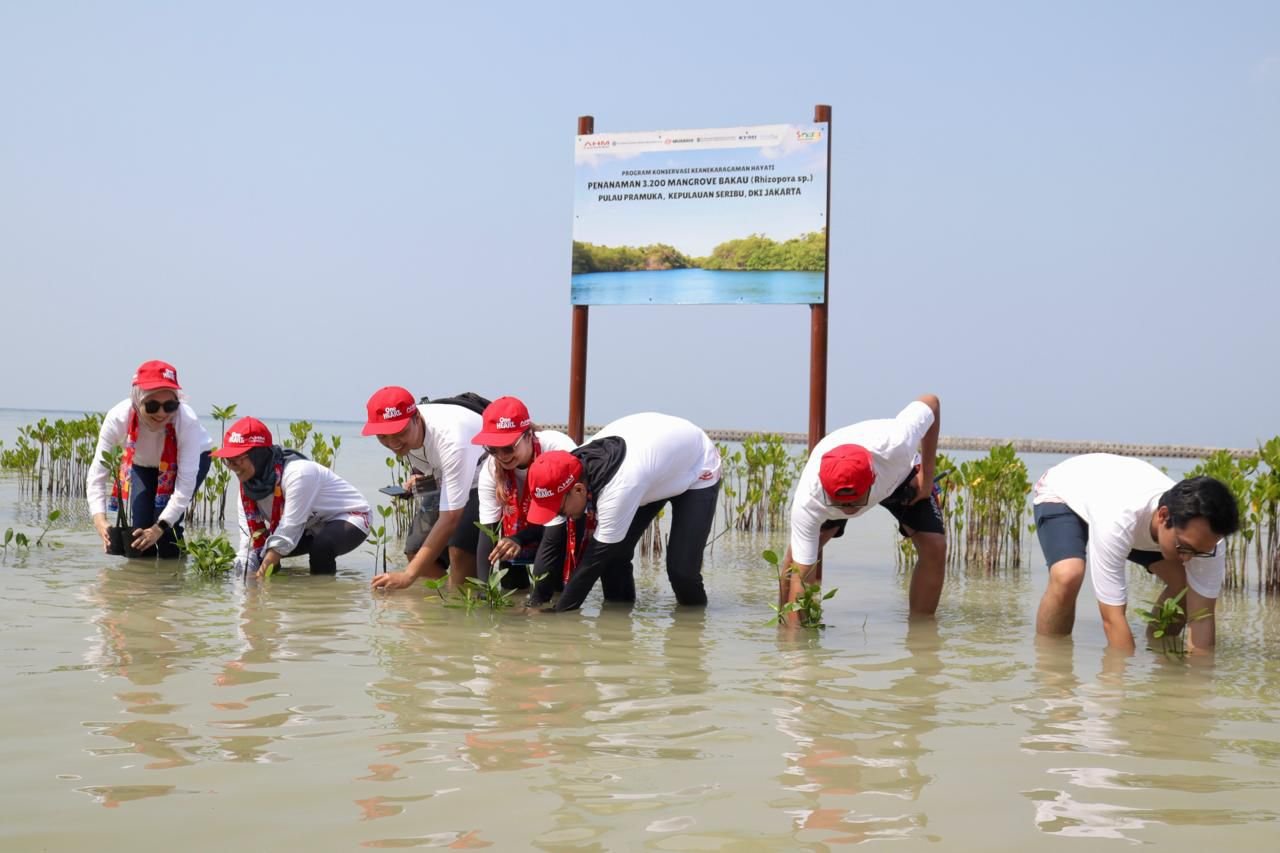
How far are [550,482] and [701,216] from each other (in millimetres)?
3761

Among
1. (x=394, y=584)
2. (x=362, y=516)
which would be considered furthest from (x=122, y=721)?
(x=362, y=516)

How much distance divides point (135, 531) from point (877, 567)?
5.27m

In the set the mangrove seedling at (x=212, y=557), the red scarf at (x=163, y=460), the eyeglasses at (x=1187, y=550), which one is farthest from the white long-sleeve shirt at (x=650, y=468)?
the red scarf at (x=163, y=460)

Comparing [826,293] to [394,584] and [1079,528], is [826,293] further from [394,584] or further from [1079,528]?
[394,584]

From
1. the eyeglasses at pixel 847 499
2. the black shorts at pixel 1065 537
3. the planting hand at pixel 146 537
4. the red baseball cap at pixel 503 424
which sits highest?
the red baseball cap at pixel 503 424

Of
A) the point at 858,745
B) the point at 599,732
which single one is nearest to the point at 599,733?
the point at 599,732

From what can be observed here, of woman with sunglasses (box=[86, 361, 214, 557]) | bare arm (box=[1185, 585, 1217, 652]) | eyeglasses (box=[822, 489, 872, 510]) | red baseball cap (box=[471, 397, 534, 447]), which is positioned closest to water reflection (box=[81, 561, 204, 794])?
woman with sunglasses (box=[86, 361, 214, 557])

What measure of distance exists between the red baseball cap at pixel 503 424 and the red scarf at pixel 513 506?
0.76 feet

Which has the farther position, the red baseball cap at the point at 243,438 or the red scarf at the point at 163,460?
the red scarf at the point at 163,460

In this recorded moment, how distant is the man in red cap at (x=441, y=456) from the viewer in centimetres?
592

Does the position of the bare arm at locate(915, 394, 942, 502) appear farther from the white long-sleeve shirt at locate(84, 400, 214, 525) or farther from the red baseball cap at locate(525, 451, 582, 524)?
the white long-sleeve shirt at locate(84, 400, 214, 525)

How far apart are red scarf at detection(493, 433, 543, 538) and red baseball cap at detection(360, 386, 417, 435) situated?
22.1 inches

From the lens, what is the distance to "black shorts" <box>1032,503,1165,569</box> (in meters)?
5.26

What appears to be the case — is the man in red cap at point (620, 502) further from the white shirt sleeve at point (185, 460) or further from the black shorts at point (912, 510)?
the white shirt sleeve at point (185, 460)
